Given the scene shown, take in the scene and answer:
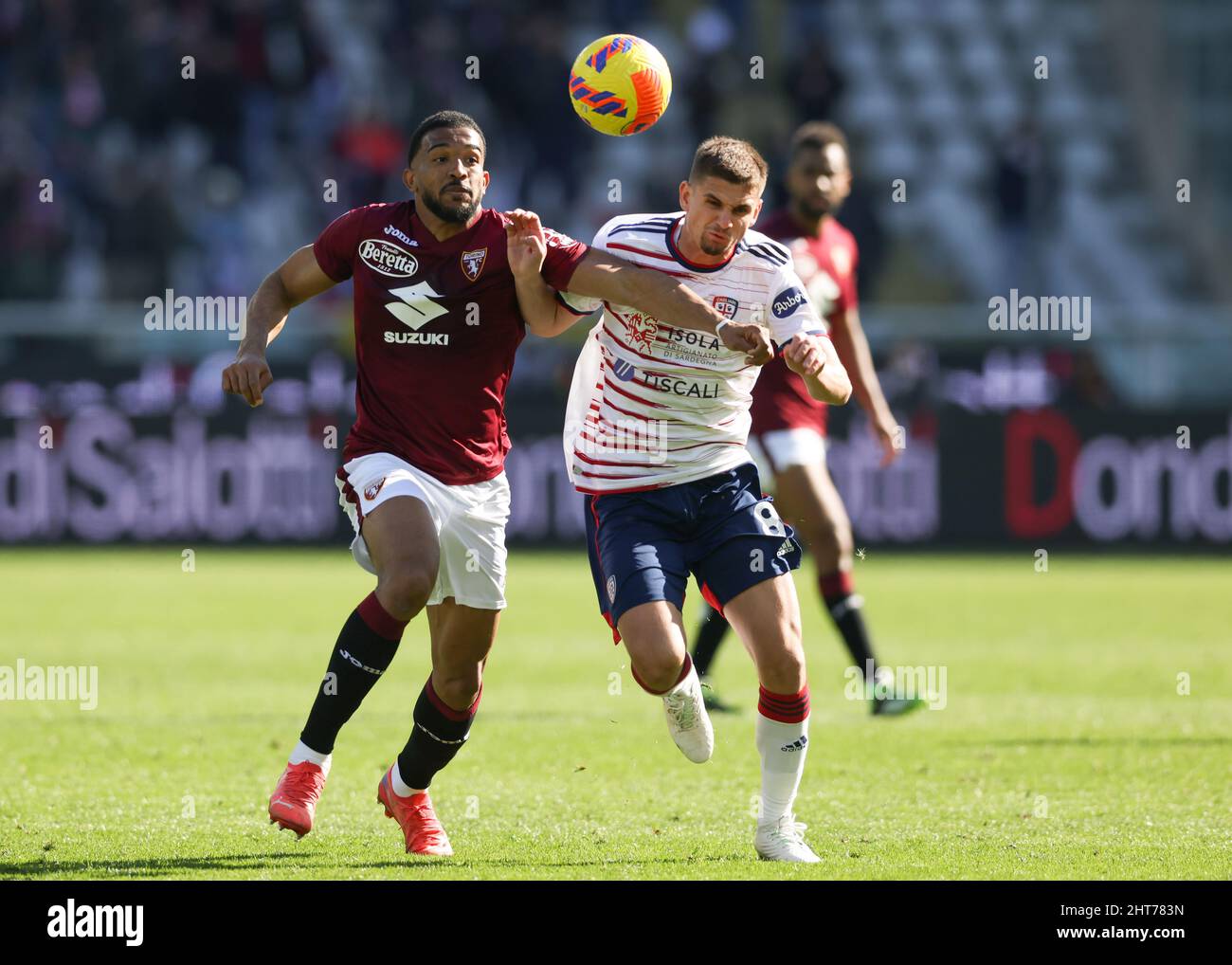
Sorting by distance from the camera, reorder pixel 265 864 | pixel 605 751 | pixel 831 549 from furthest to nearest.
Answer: pixel 831 549 < pixel 605 751 < pixel 265 864

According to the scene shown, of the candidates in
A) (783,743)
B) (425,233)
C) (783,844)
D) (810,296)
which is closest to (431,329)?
(425,233)

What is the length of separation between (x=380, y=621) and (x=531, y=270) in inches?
50.2

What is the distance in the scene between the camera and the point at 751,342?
6.19 m

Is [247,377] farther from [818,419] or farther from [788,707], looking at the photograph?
[818,419]

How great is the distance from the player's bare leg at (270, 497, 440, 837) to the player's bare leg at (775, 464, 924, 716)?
3.65 metres

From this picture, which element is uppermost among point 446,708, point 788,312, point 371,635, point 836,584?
point 788,312

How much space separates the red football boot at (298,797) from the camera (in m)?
6.20

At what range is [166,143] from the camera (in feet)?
72.7

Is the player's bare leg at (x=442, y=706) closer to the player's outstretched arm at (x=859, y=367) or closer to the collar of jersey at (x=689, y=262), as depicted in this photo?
the collar of jersey at (x=689, y=262)

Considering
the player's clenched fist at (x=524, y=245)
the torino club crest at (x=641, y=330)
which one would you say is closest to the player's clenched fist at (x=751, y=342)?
the torino club crest at (x=641, y=330)

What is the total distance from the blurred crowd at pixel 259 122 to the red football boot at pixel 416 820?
14.5 m
